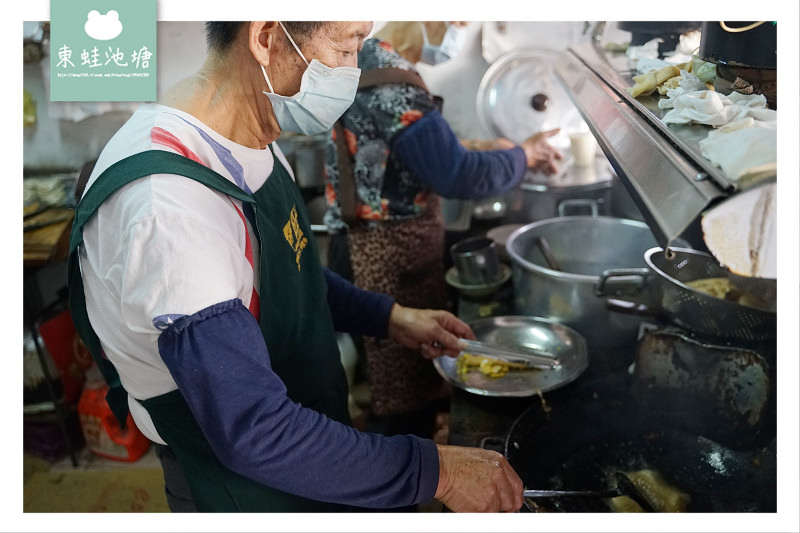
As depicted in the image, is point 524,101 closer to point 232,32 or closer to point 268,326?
point 232,32

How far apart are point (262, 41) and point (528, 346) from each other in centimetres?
110

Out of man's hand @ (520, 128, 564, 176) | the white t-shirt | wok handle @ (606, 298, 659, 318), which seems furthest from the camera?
man's hand @ (520, 128, 564, 176)

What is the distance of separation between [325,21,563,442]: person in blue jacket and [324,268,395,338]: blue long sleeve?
454 mm

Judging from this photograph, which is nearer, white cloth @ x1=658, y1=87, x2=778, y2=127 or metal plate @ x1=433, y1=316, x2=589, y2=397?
white cloth @ x1=658, y1=87, x2=778, y2=127

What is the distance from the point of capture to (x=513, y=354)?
5.39 ft

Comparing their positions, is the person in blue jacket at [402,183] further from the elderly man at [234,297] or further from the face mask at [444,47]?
the elderly man at [234,297]

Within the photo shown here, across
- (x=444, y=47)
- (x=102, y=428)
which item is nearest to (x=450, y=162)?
(x=444, y=47)

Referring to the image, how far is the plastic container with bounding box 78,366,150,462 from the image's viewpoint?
1.97 m

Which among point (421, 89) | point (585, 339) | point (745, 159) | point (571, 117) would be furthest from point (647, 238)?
point (745, 159)

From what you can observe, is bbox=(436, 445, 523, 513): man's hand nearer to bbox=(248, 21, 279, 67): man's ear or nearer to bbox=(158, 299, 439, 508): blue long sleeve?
bbox=(158, 299, 439, 508): blue long sleeve

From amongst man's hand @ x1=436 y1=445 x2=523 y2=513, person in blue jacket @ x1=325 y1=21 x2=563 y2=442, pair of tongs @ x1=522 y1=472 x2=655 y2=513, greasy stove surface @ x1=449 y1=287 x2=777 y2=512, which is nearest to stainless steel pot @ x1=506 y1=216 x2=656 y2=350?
greasy stove surface @ x1=449 y1=287 x2=777 y2=512

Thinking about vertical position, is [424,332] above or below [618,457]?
above

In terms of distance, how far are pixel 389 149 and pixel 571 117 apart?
0.92 metres
